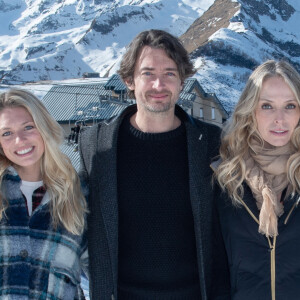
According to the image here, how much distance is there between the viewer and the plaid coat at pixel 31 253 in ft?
7.77

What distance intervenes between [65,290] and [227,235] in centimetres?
89

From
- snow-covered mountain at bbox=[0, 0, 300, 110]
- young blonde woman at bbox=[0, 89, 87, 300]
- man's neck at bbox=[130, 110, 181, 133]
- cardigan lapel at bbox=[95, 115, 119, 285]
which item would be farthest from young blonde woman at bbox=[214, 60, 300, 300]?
young blonde woman at bbox=[0, 89, 87, 300]

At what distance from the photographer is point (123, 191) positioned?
267 centimetres

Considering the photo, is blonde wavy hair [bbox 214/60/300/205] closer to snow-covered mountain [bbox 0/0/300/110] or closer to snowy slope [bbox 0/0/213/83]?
snow-covered mountain [bbox 0/0/300/110]

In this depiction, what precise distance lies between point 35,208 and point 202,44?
67.9m

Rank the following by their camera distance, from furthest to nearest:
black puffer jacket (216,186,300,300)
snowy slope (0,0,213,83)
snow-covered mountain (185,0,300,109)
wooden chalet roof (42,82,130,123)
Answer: snowy slope (0,0,213,83) → snow-covered mountain (185,0,300,109) → wooden chalet roof (42,82,130,123) → black puffer jacket (216,186,300,300)

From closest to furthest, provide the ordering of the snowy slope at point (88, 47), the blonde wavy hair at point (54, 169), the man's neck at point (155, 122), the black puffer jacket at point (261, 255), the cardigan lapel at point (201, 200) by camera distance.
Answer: the black puffer jacket at point (261, 255)
the blonde wavy hair at point (54, 169)
the cardigan lapel at point (201, 200)
the man's neck at point (155, 122)
the snowy slope at point (88, 47)

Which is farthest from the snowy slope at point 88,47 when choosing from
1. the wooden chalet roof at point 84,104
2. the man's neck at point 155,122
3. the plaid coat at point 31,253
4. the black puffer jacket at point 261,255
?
the black puffer jacket at point 261,255

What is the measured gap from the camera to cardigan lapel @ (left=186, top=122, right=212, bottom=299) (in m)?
2.60

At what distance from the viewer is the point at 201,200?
8.59 feet

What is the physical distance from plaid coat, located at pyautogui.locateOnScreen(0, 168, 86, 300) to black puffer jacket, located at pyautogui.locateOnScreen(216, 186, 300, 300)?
849mm

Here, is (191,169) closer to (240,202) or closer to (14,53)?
(240,202)

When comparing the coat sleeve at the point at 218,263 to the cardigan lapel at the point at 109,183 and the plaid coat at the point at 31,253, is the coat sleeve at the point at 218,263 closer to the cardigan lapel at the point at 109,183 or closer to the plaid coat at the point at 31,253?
the cardigan lapel at the point at 109,183

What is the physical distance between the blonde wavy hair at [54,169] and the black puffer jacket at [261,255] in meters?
0.82
